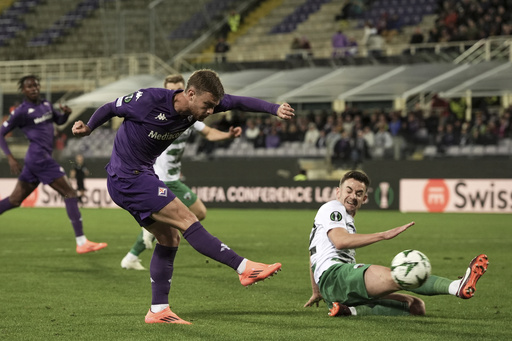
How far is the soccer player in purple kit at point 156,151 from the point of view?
Result: 7172 millimetres

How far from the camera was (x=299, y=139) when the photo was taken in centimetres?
2880

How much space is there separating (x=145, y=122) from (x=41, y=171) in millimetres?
6731

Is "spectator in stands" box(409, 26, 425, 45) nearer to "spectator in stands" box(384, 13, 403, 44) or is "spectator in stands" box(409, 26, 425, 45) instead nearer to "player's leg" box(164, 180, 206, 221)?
"spectator in stands" box(384, 13, 403, 44)

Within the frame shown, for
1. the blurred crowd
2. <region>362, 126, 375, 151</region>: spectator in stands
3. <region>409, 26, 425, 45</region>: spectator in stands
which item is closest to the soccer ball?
the blurred crowd

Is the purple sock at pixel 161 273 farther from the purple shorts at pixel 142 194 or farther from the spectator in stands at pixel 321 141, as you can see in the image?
the spectator in stands at pixel 321 141

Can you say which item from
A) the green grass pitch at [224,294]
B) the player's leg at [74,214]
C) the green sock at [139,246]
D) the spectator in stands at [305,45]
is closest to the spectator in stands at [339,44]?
the spectator in stands at [305,45]

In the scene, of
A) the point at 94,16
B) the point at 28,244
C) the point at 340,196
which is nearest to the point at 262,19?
the point at 94,16

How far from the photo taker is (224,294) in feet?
31.2

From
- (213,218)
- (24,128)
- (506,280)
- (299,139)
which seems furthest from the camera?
(299,139)

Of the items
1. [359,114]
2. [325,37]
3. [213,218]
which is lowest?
[213,218]

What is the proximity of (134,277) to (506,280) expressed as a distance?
4.38 meters

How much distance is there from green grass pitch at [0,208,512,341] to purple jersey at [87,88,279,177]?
1.32 m

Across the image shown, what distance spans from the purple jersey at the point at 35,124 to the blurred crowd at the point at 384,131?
45.3ft

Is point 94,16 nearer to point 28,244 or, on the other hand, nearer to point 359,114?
point 359,114
